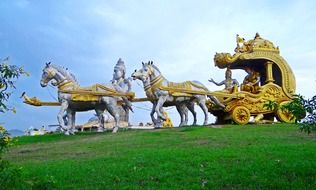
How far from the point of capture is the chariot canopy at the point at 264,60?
2041cm

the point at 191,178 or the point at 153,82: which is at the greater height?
the point at 153,82

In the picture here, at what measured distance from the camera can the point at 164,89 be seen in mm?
18875

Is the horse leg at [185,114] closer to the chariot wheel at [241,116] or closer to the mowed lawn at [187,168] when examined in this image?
the chariot wheel at [241,116]

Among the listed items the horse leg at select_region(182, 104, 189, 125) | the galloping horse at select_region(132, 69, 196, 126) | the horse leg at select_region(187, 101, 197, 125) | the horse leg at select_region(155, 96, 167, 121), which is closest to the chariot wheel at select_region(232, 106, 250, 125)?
the horse leg at select_region(187, 101, 197, 125)

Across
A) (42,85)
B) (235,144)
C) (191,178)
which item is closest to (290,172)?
(191,178)

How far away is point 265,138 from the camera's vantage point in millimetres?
13078

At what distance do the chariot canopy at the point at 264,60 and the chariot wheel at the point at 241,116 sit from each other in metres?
2.19

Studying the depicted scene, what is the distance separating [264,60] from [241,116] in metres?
3.16

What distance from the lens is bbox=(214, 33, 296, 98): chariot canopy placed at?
20.4m

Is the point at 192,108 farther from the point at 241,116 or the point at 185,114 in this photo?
the point at 241,116

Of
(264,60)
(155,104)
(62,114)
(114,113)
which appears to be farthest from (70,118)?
(264,60)

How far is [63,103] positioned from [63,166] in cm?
1007

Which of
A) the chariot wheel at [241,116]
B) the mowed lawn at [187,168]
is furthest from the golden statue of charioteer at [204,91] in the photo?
the mowed lawn at [187,168]

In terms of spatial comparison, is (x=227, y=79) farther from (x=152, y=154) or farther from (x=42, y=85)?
(x=152, y=154)
